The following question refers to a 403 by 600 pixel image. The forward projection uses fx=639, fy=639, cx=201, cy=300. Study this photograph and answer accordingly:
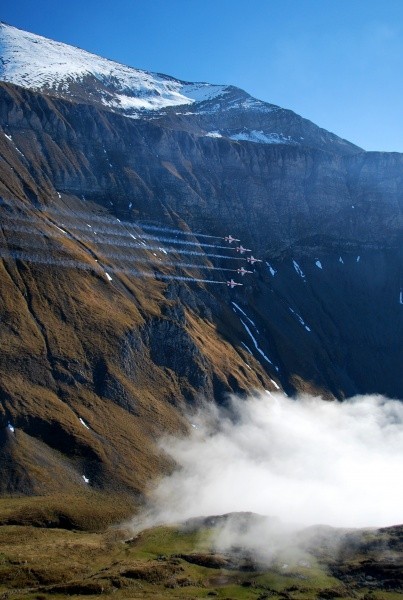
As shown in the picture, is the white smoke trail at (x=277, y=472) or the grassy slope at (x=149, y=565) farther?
the white smoke trail at (x=277, y=472)

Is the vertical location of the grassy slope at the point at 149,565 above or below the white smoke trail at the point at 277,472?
below

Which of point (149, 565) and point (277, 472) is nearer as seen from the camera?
point (149, 565)

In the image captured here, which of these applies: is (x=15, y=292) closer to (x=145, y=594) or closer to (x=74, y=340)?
(x=74, y=340)

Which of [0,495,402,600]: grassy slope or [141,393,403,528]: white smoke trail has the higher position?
[141,393,403,528]: white smoke trail

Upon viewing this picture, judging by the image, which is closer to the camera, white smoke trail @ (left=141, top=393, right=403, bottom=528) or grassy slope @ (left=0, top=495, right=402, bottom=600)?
grassy slope @ (left=0, top=495, right=402, bottom=600)

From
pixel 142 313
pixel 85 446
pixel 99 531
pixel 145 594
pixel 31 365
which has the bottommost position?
pixel 145 594

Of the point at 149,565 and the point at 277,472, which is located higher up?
the point at 277,472

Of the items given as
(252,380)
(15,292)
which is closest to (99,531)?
(15,292)

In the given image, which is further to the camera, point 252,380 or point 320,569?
point 252,380
